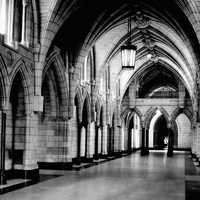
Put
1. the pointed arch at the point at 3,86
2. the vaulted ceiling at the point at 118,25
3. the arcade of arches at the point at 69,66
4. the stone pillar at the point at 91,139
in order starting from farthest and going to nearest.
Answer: the stone pillar at the point at 91,139 → the vaulted ceiling at the point at 118,25 → the arcade of arches at the point at 69,66 → the pointed arch at the point at 3,86

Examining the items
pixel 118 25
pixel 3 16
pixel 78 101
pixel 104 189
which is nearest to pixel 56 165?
pixel 78 101

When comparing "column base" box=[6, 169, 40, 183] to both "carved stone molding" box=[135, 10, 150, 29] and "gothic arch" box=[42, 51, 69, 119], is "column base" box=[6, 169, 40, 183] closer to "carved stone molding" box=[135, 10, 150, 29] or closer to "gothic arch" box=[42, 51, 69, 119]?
"gothic arch" box=[42, 51, 69, 119]

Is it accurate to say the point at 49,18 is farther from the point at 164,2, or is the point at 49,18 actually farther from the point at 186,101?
the point at 186,101

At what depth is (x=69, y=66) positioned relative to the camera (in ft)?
59.7

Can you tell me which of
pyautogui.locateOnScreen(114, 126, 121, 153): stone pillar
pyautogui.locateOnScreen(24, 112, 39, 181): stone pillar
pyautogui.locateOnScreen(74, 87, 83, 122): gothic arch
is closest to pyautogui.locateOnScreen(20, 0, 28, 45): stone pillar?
pyautogui.locateOnScreen(24, 112, 39, 181): stone pillar

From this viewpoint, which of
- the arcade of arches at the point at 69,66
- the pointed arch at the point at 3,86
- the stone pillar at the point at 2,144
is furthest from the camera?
the arcade of arches at the point at 69,66

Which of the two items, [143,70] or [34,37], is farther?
[143,70]

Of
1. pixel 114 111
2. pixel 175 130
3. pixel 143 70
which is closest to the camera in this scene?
pixel 114 111

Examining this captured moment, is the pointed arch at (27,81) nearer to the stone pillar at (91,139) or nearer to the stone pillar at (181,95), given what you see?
the stone pillar at (91,139)

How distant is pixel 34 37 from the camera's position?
1390 centimetres

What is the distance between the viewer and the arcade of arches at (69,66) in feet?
42.9

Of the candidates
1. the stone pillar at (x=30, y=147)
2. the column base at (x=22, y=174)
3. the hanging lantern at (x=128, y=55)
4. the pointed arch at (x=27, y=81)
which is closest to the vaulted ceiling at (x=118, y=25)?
the pointed arch at (x=27, y=81)

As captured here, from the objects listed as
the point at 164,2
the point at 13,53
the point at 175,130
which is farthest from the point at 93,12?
the point at 175,130

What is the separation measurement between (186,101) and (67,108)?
1783cm
